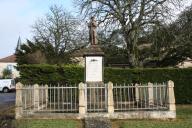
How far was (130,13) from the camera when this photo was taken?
38.7 m

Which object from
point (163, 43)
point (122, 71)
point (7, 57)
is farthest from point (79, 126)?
point (7, 57)

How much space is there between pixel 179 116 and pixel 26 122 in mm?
6930

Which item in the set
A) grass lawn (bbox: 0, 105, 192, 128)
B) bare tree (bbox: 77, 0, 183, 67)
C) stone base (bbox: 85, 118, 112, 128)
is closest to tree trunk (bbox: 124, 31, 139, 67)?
bare tree (bbox: 77, 0, 183, 67)

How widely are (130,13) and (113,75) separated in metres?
9.65

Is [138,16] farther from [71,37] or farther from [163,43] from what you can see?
[71,37]

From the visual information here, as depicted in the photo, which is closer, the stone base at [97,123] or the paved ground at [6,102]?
the stone base at [97,123]

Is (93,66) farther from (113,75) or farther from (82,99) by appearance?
(113,75)

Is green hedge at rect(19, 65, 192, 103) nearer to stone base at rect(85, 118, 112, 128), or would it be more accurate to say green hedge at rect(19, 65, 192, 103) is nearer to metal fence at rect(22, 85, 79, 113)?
metal fence at rect(22, 85, 79, 113)

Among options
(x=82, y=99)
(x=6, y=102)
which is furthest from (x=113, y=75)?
(x=82, y=99)

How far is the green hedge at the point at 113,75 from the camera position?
99.8 ft

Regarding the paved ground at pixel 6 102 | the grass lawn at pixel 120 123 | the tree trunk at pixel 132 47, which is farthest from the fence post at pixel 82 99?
the tree trunk at pixel 132 47

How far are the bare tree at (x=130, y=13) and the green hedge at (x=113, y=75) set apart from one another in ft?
27.1

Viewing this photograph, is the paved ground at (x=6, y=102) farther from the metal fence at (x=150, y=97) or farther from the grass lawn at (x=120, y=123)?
the grass lawn at (x=120, y=123)

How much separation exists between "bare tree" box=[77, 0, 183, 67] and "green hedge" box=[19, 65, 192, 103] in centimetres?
826
